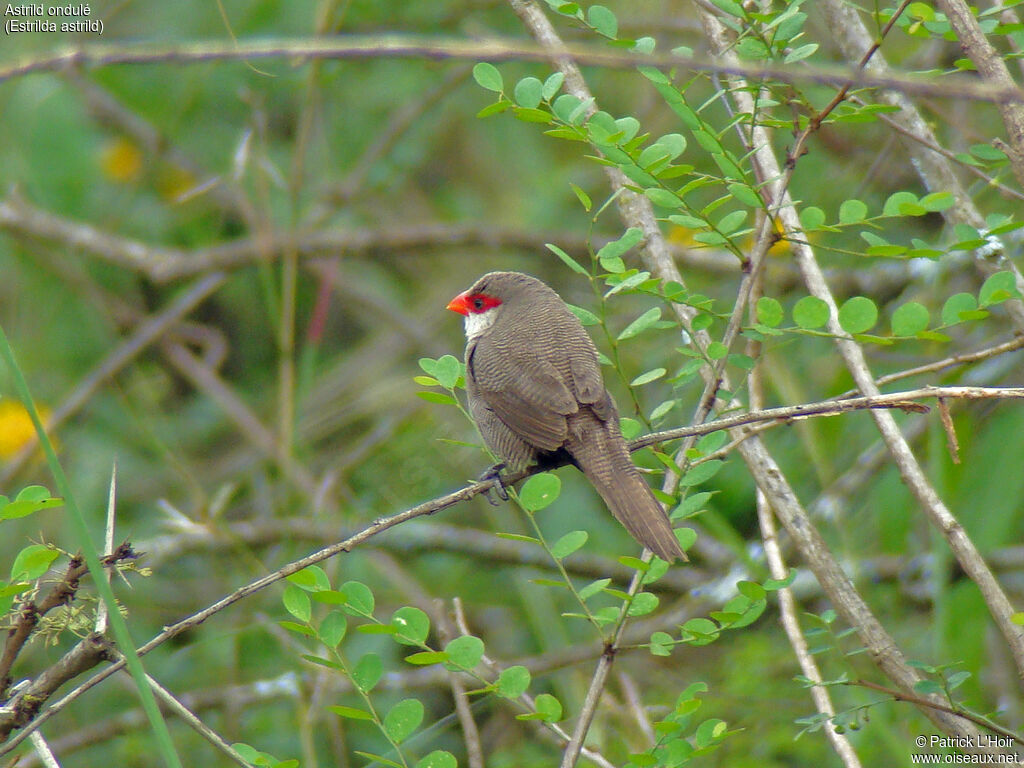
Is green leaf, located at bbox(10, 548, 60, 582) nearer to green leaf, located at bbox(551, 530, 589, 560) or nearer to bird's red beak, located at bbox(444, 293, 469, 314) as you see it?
green leaf, located at bbox(551, 530, 589, 560)

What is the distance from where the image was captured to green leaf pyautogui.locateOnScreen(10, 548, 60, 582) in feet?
6.41

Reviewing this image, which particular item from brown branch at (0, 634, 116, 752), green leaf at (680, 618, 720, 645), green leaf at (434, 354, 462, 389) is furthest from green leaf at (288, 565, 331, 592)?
green leaf at (680, 618, 720, 645)

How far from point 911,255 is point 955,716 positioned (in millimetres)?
1104

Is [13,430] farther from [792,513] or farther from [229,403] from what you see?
[792,513]

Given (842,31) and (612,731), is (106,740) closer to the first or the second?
(612,731)

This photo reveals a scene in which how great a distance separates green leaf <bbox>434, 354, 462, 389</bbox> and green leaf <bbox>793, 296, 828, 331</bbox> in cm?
80

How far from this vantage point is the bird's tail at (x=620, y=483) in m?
2.44

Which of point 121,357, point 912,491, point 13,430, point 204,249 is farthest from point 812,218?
point 13,430

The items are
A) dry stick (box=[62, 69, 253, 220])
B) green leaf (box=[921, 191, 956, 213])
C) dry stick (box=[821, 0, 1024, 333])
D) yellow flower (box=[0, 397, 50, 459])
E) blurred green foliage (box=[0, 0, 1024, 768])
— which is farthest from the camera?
dry stick (box=[62, 69, 253, 220])

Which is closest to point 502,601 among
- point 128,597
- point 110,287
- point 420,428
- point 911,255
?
point 420,428

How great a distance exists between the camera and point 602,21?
7.91 feet

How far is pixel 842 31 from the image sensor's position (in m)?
3.16

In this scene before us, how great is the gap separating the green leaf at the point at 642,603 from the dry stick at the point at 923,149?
1296 mm

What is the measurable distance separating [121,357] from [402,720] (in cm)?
423
